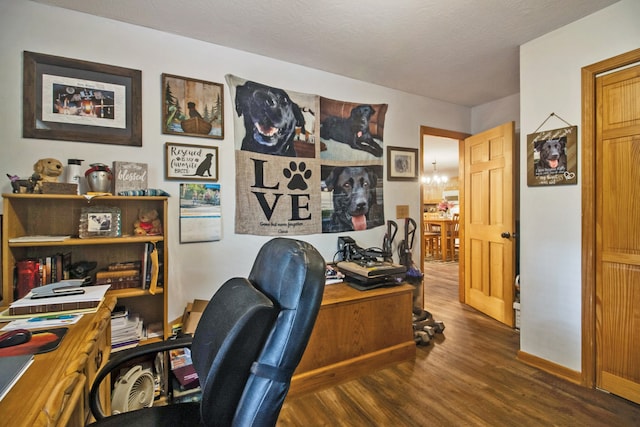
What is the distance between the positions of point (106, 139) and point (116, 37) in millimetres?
679

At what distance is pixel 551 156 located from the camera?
6.86ft

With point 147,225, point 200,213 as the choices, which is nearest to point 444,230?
point 200,213

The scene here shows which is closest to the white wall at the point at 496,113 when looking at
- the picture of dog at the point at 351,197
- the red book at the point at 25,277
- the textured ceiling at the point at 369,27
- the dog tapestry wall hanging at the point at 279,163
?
the textured ceiling at the point at 369,27

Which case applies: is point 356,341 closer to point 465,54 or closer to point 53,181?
point 53,181

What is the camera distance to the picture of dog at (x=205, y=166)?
2.12m

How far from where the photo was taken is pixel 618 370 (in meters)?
1.80

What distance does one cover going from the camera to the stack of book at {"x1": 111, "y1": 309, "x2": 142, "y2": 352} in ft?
5.28

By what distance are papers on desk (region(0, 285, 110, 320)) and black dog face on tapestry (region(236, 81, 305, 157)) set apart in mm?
1421

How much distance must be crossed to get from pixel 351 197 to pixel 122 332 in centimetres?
202

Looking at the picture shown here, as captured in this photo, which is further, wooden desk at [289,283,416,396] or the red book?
wooden desk at [289,283,416,396]

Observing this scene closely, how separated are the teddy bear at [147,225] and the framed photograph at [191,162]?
0.31 meters

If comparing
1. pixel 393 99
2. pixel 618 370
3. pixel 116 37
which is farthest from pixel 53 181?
pixel 618 370

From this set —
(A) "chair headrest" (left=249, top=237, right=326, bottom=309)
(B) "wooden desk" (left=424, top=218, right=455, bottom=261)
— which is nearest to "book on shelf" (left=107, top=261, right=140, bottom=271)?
(A) "chair headrest" (left=249, top=237, right=326, bottom=309)

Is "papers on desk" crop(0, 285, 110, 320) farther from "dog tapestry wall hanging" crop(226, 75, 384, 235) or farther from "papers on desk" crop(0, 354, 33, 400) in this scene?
"dog tapestry wall hanging" crop(226, 75, 384, 235)
